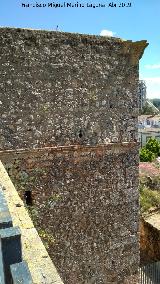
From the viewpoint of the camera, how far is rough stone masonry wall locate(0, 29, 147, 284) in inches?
254

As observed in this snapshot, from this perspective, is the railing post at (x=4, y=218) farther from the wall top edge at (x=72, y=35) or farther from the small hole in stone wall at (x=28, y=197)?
the wall top edge at (x=72, y=35)

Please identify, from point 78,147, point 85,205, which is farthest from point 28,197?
point 78,147

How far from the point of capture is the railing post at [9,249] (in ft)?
5.82

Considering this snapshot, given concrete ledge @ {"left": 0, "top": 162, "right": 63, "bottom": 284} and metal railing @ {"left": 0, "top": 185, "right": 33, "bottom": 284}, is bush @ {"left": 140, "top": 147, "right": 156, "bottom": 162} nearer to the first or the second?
concrete ledge @ {"left": 0, "top": 162, "right": 63, "bottom": 284}

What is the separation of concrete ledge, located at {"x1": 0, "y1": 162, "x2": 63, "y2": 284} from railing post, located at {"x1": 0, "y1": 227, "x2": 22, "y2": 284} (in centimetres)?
70

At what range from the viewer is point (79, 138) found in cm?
720

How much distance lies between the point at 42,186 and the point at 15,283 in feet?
17.2

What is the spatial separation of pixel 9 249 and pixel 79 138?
5.43 m

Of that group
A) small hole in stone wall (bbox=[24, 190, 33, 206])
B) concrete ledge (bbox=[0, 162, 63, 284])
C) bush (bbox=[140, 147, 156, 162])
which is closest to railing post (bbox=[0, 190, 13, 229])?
concrete ledge (bbox=[0, 162, 63, 284])

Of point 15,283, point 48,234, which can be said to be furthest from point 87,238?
point 15,283

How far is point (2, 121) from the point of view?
633cm

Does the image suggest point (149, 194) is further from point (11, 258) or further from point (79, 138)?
point (11, 258)

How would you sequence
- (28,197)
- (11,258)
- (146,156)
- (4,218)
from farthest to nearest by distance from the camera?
(146,156), (28,197), (4,218), (11,258)

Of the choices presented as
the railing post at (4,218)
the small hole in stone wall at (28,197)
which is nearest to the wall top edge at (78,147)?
the small hole in stone wall at (28,197)
